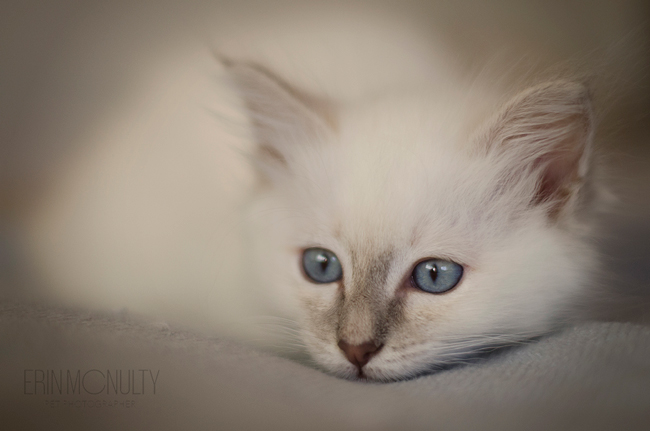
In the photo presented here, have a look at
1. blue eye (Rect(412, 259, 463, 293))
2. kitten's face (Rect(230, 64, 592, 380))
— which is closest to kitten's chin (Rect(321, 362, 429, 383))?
kitten's face (Rect(230, 64, 592, 380))

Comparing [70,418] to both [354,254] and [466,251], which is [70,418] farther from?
[466,251]

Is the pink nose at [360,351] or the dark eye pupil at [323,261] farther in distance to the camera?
the dark eye pupil at [323,261]

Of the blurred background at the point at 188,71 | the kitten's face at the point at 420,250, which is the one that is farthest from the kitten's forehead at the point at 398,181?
the blurred background at the point at 188,71

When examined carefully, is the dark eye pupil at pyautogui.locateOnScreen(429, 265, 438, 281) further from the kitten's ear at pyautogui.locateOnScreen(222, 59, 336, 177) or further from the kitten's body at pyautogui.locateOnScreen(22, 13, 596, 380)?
the kitten's ear at pyautogui.locateOnScreen(222, 59, 336, 177)

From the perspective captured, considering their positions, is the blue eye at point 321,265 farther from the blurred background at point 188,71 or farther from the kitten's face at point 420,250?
the blurred background at point 188,71

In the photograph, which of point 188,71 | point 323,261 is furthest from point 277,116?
point 323,261

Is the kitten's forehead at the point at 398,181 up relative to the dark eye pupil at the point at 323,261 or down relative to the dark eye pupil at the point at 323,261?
up

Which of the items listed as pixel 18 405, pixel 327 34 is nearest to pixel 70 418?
pixel 18 405
